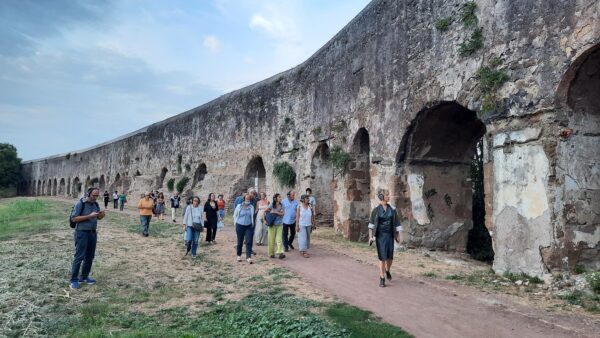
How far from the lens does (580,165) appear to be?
22.0ft

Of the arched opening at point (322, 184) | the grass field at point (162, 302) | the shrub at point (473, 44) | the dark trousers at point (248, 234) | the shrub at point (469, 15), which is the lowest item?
the grass field at point (162, 302)

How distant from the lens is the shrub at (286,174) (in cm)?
1620

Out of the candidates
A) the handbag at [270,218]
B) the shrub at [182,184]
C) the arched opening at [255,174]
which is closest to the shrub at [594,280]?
the handbag at [270,218]

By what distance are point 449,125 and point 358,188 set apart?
3429mm

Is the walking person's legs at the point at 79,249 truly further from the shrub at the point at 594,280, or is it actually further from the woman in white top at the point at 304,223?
the shrub at the point at 594,280

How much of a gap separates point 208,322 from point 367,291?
2.37 meters

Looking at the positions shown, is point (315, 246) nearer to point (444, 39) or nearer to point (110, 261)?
point (110, 261)

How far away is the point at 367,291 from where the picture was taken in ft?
21.2

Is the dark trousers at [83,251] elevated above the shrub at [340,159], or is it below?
below

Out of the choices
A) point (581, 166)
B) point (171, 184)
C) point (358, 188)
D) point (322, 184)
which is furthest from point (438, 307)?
point (171, 184)

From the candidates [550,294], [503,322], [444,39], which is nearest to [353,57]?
[444,39]

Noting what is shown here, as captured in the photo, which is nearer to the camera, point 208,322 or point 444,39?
point 208,322

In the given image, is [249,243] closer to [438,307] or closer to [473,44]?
[438,307]

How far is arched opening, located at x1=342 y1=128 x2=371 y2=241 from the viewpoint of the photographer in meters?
12.6
